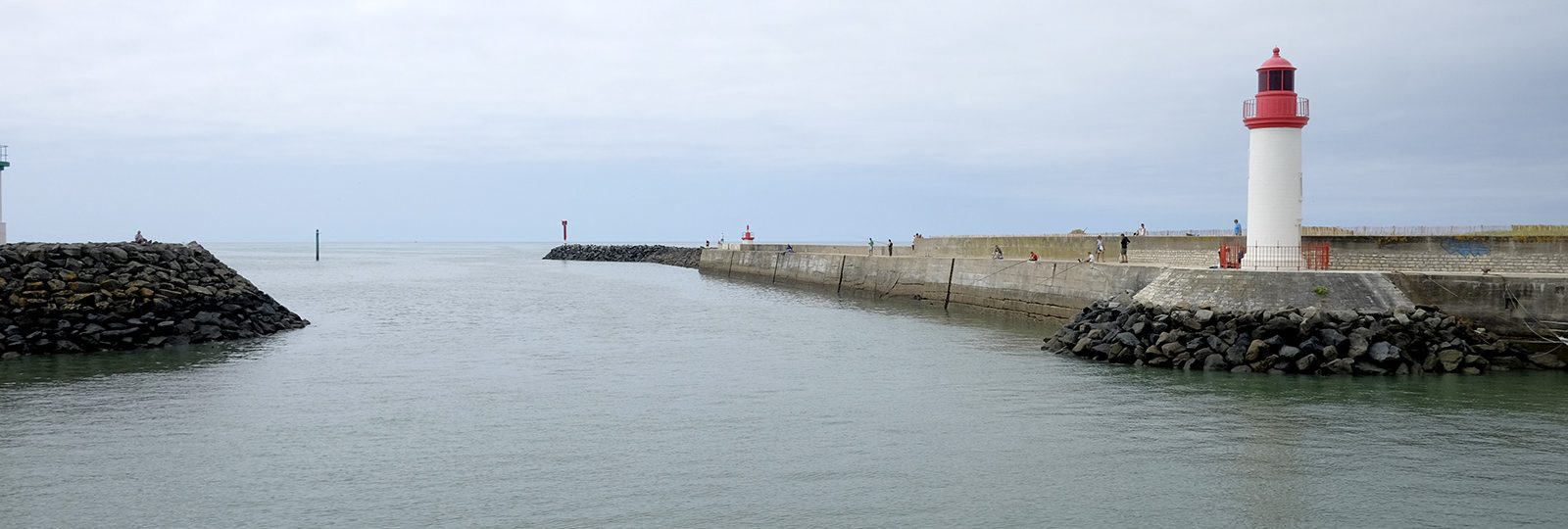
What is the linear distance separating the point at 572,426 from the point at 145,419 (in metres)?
5.12

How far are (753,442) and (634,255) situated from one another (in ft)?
258

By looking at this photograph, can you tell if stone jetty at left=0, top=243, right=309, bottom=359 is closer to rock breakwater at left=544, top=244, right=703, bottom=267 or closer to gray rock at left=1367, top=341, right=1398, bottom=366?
gray rock at left=1367, top=341, right=1398, bottom=366

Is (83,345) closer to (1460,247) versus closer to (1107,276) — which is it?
(1107,276)

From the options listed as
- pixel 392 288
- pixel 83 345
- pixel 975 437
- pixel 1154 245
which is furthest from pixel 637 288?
pixel 975 437

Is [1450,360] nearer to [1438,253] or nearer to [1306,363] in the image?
[1306,363]

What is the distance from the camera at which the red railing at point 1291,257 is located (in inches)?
762

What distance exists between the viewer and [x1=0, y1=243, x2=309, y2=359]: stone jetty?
2000 centimetres

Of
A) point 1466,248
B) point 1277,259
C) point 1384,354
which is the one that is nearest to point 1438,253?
point 1466,248

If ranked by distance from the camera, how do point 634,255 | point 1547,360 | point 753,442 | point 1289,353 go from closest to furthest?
1. point 753,442
2. point 1289,353
3. point 1547,360
4. point 634,255

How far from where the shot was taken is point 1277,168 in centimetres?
1941

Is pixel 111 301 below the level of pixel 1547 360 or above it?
above

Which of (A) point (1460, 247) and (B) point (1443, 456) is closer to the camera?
(B) point (1443, 456)

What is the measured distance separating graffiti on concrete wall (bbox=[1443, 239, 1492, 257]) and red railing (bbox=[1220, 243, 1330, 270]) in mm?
2026

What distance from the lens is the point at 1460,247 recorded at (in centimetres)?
2009
